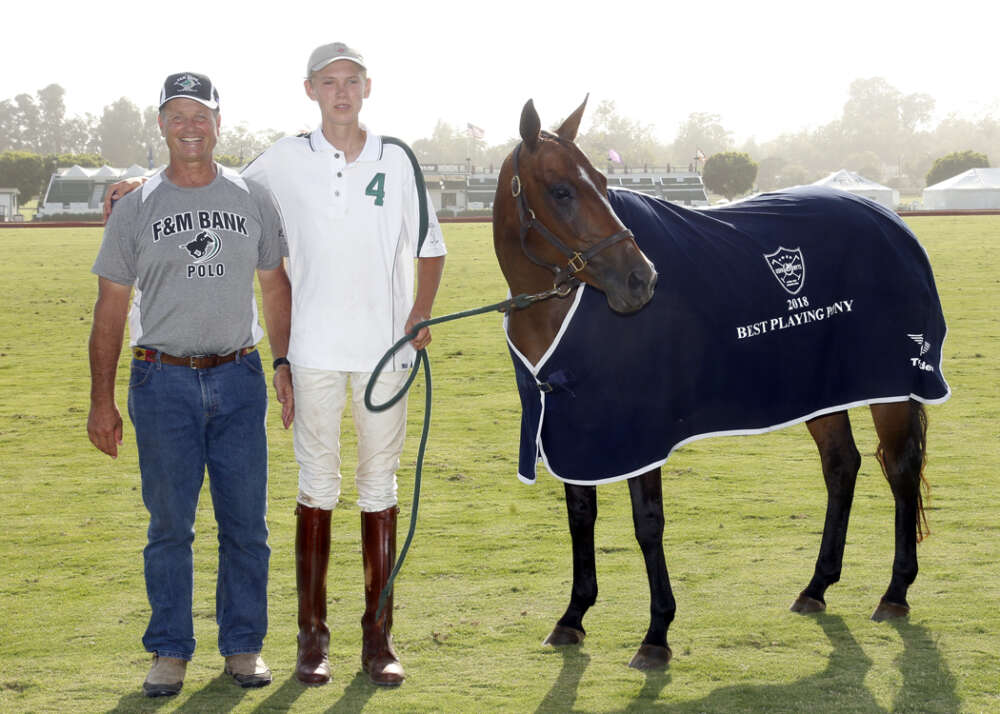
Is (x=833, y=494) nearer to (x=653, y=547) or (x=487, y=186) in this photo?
(x=653, y=547)

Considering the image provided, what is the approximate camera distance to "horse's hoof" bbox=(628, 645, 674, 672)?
4.15m

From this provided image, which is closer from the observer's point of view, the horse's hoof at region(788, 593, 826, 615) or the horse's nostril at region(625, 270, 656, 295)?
the horse's nostril at region(625, 270, 656, 295)

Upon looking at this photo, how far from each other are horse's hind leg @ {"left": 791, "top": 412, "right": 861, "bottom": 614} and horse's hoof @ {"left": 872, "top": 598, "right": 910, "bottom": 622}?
0.23 metres

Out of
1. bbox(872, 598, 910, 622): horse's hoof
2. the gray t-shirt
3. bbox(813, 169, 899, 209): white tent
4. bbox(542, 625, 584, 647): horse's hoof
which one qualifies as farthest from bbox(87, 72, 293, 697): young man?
bbox(813, 169, 899, 209): white tent

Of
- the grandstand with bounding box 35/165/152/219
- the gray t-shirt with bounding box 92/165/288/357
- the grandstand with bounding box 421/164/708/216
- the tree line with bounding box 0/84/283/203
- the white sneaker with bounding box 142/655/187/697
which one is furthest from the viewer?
the tree line with bounding box 0/84/283/203

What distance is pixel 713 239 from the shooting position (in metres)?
4.62

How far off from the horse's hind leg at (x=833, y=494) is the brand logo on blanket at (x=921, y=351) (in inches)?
18.0

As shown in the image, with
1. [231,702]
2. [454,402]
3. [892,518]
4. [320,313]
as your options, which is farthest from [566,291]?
[454,402]

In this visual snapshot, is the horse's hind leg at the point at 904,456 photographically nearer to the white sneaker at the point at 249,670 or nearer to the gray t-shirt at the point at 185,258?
the white sneaker at the point at 249,670

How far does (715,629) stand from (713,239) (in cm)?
166

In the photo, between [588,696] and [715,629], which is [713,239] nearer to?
[715,629]

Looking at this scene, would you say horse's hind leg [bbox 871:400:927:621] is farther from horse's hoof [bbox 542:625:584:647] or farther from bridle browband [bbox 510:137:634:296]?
bridle browband [bbox 510:137:634:296]

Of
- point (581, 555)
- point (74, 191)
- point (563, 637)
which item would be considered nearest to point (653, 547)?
point (581, 555)

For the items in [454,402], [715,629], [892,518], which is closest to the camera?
[715,629]
